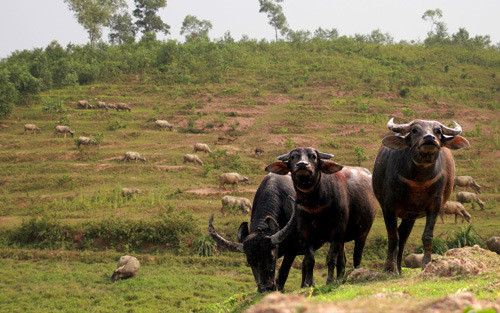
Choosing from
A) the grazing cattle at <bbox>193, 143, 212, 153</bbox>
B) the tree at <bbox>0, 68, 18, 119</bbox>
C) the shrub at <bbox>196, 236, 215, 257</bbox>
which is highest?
the tree at <bbox>0, 68, 18, 119</bbox>

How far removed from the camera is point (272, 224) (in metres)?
8.12

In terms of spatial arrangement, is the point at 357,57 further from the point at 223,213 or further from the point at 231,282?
the point at 231,282

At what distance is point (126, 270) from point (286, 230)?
9.00m

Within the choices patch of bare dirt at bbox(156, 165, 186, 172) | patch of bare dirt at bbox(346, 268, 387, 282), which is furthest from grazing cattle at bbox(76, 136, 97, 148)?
patch of bare dirt at bbox(346, 268, 387, 282)

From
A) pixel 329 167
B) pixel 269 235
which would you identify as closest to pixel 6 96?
pixel 269 235

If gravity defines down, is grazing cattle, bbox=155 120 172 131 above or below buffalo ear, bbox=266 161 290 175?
below

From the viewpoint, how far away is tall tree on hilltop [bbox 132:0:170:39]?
6394cm

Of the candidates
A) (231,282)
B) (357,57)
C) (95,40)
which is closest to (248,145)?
(231,282)

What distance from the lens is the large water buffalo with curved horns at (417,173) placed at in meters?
6.21

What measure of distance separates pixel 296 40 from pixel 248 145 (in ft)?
102

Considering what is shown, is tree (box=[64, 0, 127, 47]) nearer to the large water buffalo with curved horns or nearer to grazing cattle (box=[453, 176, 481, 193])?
grazing cattle (box=[453, 176, 481, 193])

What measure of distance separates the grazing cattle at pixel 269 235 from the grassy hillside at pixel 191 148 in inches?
162

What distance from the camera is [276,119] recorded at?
35156mm

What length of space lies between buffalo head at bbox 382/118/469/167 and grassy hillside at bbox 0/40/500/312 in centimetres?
671
